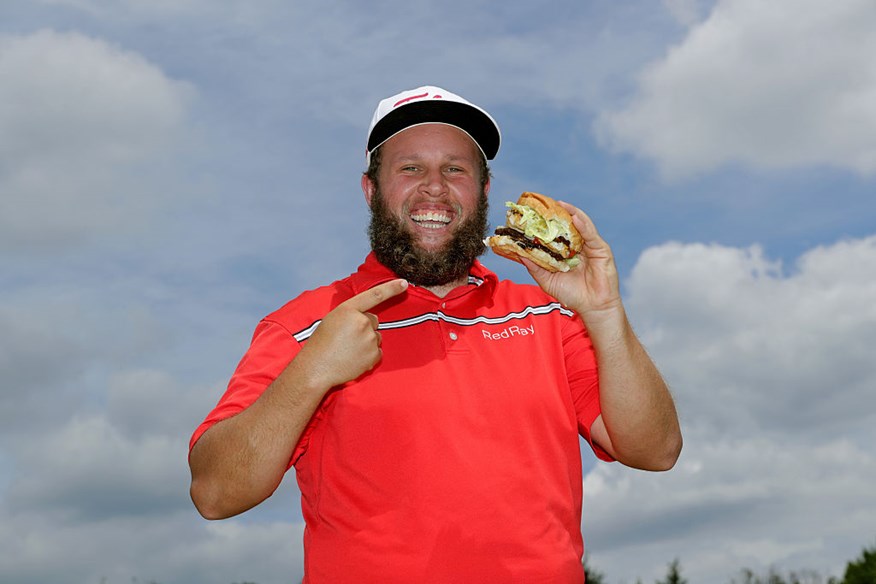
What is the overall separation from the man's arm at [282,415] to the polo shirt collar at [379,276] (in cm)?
111

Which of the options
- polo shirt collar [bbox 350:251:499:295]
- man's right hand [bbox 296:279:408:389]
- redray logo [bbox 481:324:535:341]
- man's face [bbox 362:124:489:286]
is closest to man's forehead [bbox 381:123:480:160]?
man's face [bbox 362:124:489:286]

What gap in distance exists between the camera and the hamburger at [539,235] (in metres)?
5.96

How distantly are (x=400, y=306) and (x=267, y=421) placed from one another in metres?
1.25

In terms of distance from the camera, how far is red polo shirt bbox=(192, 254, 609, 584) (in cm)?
517

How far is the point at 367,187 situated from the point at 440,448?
8.52 feet

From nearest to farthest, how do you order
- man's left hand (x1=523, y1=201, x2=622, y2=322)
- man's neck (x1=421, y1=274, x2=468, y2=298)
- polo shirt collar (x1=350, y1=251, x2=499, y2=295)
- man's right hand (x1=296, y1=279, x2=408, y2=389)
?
man's right hand (x1=296, y1=279, x2=408, y2=389), man's left hand (x1=523, y1=201, x2=622, y2=322), polo shirt collar (x1=350, y1=251, x2=499, y2=295), man's neck (x1=421, y1=274, x2=468, y2=298)

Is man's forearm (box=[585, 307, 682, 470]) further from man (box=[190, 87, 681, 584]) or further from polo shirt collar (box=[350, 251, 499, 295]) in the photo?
polo shirt collar (box=[350, 251, 499, 295])

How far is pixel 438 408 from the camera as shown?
5.38 m

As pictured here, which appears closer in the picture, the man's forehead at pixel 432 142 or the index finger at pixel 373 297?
the index finger at pixel 373 297

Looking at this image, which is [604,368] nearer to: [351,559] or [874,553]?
[351,559]

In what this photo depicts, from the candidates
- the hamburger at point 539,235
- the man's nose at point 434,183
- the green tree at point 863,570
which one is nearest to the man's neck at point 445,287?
the hamburger at point 539,235

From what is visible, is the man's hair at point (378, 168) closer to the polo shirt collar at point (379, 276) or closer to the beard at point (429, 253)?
the beard at point (429, 253)

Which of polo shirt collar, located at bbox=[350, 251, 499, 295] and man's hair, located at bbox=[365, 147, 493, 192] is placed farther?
man's hair, located at bbox=[365, 147, 493, 192]

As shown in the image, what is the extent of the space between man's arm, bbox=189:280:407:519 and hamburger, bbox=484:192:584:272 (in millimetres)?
1195
